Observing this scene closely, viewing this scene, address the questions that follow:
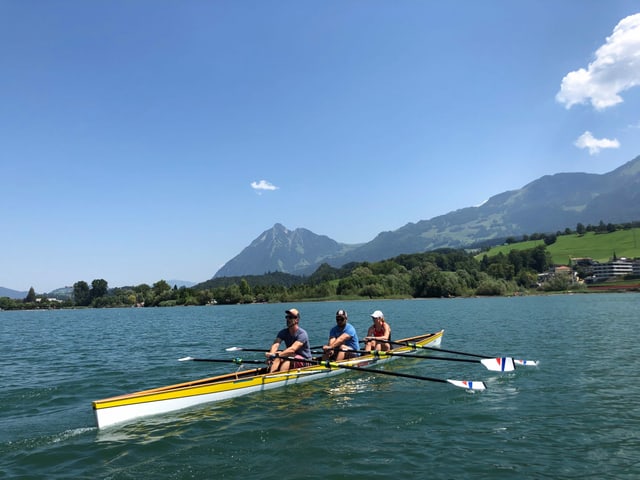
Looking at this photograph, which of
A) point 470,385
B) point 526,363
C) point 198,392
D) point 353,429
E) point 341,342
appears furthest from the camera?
point 526,363

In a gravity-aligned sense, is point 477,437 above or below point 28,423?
below

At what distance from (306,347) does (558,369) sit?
11141mm

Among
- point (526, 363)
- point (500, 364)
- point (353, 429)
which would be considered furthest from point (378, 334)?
point (353, 429)

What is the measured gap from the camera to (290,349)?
625 inches

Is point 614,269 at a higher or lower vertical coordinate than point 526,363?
lower

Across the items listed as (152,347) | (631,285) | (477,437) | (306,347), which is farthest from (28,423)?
(631,285)

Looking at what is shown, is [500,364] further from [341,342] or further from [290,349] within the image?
[290,349]

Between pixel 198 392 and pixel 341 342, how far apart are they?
20.8 feet

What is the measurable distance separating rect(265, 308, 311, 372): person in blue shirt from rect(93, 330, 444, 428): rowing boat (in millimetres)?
436

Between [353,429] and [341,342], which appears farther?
[341,342]

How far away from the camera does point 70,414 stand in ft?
43.6


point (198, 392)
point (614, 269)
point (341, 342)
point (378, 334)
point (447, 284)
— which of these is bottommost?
point (614, 269)

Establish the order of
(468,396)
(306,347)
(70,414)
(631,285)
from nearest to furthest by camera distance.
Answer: (70,414), (468,396), (306,347), (631,285)

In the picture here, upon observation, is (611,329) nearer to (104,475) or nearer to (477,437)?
(477,437)
